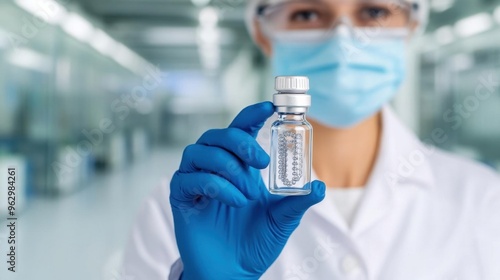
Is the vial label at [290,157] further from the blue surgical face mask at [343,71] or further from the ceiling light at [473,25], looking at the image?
the ceiling light at [473,25]

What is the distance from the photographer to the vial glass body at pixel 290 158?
2.97ft

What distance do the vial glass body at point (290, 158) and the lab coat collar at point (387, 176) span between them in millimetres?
316

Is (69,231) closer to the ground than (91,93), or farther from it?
closer to the ground

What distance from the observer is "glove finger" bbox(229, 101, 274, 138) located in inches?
32.8

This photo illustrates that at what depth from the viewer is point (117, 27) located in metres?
10.5

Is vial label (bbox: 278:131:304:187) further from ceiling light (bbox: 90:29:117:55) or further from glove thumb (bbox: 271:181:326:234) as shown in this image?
ceiling light (bbox: 90:29:117:55)

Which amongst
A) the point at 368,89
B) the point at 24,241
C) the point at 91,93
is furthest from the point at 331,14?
the point at 91,93

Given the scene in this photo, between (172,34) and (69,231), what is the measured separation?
308 inches

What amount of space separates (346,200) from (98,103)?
9372 mm

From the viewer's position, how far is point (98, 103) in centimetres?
998

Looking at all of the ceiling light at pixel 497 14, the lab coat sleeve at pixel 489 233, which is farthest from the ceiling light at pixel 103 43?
the lab coat sleeve at pixel 489 233

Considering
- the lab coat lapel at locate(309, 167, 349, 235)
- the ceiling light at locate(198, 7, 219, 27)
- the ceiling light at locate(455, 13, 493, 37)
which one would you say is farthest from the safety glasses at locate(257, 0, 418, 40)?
the ceiling light at locate(198, 7, 219, 27)

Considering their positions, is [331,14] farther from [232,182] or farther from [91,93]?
[91,93]

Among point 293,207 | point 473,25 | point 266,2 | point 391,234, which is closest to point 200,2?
point 473,25
